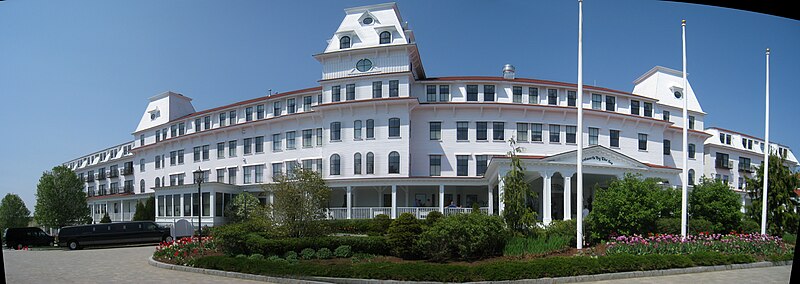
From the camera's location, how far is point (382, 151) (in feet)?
108

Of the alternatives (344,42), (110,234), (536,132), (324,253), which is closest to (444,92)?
(536,132)

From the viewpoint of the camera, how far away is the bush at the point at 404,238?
53.0ft

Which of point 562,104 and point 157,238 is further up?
point 562,104

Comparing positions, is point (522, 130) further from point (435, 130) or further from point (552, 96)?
point (435, 130)

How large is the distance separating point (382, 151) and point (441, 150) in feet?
13.7

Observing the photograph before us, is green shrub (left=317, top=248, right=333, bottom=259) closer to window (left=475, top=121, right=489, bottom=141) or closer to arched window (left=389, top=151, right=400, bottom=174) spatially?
arched window (left=389, top=151, right=400, bottom=174)

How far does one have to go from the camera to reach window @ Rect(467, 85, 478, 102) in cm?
3406

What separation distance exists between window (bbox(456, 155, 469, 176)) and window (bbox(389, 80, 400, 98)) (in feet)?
20.0

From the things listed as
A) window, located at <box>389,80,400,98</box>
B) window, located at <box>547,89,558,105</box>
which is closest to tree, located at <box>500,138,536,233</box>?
window, located at <box>389,80,400,98</box>

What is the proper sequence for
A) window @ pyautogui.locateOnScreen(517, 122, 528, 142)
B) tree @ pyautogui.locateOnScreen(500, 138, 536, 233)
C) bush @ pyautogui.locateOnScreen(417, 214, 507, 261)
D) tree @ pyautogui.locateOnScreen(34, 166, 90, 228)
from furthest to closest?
window @ pyautogui.locateOnScreen(517, 122, 528, 142) < tree @ pyautogui.locateOnScreen(34, 166, 90, 228) < tree @ pyautogui.locateOnScreen(500, 138, 536, 233) < bush @ pyautogui.locateOnScreen(417, 214, 507, 261)

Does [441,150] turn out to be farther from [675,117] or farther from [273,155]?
[675,117]

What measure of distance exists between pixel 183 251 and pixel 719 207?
21379 mm

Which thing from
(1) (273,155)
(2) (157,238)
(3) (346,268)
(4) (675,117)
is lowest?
(2) (157,238)

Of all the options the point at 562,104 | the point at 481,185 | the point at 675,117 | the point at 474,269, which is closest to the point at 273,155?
the point at 481,185
